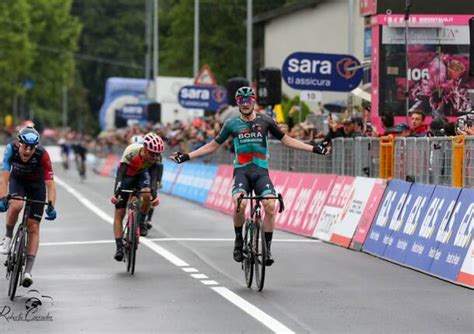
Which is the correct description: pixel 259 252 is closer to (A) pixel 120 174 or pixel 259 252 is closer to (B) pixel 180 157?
(B) pixel 180 157

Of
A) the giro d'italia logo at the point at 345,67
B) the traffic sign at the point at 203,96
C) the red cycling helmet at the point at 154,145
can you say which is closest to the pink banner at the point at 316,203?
the giro d'italia logo at the point at 345,67

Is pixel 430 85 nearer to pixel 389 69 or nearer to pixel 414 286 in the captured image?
pixel 389 69

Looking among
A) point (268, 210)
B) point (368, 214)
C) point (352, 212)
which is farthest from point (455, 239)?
point (352, 212)

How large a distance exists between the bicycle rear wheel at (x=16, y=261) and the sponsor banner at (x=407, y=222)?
17.2ft

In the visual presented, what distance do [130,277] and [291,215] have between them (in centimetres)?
849

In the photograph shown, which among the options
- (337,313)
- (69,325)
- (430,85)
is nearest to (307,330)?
(337,313)

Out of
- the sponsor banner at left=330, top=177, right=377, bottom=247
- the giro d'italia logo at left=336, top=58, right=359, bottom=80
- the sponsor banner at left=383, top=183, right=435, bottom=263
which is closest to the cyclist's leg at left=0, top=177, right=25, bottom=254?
the sponsor banner at left=383, top=183, right=435, bottom=263

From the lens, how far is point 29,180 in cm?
1417

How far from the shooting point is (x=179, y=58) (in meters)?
86.8

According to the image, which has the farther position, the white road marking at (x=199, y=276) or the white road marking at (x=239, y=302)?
the white road marking at (x=199, y=276)

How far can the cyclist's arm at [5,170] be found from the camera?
44.9 feet

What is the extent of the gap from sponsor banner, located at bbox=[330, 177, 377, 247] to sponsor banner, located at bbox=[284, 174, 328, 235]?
5.29ft

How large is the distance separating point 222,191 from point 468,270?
16.6 m

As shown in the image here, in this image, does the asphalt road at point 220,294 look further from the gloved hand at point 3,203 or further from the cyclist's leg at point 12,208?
the gloved hand at point 3,203
